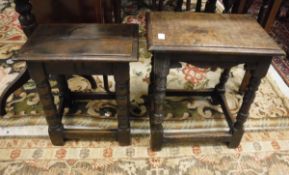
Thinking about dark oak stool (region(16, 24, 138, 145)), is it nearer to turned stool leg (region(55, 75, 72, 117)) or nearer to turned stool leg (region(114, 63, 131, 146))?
turned stool leg (region(114, 63, 131, 146))

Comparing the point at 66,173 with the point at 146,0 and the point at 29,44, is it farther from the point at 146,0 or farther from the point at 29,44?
the point at 146,0

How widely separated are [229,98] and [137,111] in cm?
61

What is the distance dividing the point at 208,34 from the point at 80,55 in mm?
528

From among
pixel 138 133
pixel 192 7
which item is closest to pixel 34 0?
pixel 138 133

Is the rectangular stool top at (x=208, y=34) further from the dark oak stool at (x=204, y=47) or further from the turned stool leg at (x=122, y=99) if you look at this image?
the turned stool leg at (x=122, y=99)

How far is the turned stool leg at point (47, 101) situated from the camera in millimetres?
1017

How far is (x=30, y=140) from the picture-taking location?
132cm

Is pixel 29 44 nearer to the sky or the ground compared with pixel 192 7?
nearer to the sky

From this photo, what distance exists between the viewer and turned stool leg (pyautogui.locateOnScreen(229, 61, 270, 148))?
103 centimetres

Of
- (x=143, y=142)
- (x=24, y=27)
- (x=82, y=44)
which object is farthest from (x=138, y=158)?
(x=24, y=27)

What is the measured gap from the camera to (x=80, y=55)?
0.96 metres

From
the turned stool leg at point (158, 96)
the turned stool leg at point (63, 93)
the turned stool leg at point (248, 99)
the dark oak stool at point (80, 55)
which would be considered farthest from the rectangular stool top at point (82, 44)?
the turned stool leg at point (248, 99)

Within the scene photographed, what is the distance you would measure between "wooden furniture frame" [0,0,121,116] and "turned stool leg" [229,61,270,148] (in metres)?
0.78

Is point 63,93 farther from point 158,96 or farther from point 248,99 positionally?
point 248,99
